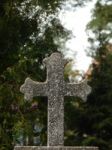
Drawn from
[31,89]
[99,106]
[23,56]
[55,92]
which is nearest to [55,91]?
[55,92]

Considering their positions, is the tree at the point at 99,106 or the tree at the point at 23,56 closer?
the tree at the point at 23,56

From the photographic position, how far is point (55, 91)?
9.55 meters

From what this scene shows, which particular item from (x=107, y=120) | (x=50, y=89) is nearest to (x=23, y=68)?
(x=50, y=89)

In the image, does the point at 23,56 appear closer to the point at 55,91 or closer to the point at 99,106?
the point at 55,91

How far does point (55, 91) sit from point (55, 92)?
0.02m

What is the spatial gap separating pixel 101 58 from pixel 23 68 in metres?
10.3

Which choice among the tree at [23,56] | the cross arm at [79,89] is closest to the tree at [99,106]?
the tree at [23,56]

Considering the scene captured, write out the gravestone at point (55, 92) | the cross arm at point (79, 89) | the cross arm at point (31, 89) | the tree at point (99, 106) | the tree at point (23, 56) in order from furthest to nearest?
1. the tree at point (99, 106)
2. the tree at point (23, 56)
3. the cross arm at point (79, 89)
4. the cross arm at point (31, 89)
5. the gravestone at point (55, 92)

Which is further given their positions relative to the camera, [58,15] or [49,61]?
[58,15]

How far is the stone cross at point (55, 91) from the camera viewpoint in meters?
9.29

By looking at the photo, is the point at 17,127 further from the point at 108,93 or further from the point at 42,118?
the point at 108,93

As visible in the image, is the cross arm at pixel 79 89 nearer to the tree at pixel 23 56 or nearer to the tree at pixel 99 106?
the tree at pixel 23 56

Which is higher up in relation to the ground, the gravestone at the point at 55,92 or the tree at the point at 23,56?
the tree at the point at 23,56

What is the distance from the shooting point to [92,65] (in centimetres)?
2619
